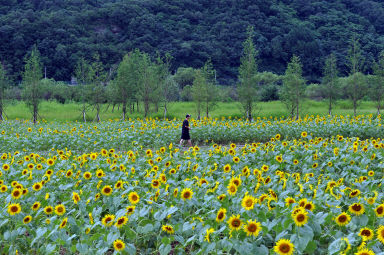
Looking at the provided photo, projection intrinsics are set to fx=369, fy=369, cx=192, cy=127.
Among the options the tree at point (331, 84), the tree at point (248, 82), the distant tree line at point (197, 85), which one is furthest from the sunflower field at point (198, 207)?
the tree at point (331, 84)

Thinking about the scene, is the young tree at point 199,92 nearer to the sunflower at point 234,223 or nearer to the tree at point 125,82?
the tree at point 125,82

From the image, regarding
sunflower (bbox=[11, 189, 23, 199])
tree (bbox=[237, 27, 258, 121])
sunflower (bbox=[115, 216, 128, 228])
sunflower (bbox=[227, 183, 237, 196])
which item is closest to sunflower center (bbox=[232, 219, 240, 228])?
sunflower (bbox=[115, 216, 128, 228])

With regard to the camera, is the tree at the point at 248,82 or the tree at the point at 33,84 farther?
the tree at the point at 33,84

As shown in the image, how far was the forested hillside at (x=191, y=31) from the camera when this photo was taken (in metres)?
48.7

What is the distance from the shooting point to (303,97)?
25125 mm

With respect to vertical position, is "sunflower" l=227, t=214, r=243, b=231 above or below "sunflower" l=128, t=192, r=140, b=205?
above

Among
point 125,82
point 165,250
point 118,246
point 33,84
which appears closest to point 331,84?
point 125,82

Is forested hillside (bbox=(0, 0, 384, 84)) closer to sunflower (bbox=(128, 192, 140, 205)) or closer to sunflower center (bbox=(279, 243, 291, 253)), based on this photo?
sunflower (bbox=(128, 192, 140, 205))

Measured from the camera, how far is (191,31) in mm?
62406

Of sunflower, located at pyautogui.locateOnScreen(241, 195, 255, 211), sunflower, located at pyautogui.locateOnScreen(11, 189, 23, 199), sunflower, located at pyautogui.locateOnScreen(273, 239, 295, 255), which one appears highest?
sunflower, located at pyautogui.locateOnScreen(241, 195, 255, 211)

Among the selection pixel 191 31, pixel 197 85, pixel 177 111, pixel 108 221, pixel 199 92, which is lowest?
pixel 108 221

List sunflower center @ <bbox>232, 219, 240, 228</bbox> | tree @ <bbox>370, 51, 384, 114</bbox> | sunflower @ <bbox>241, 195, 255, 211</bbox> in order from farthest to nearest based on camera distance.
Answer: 1. tree @ <bbox>370, 51, 384, 114</bbox>
2. sunflower @ <bbox>241, 195, 255, 211</bbox>
3. sunflower center @ <bbox>232, 219, 240, 228</bbox>

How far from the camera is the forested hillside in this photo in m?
48.7

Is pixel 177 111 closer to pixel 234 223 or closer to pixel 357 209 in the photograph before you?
pixel 357 209
